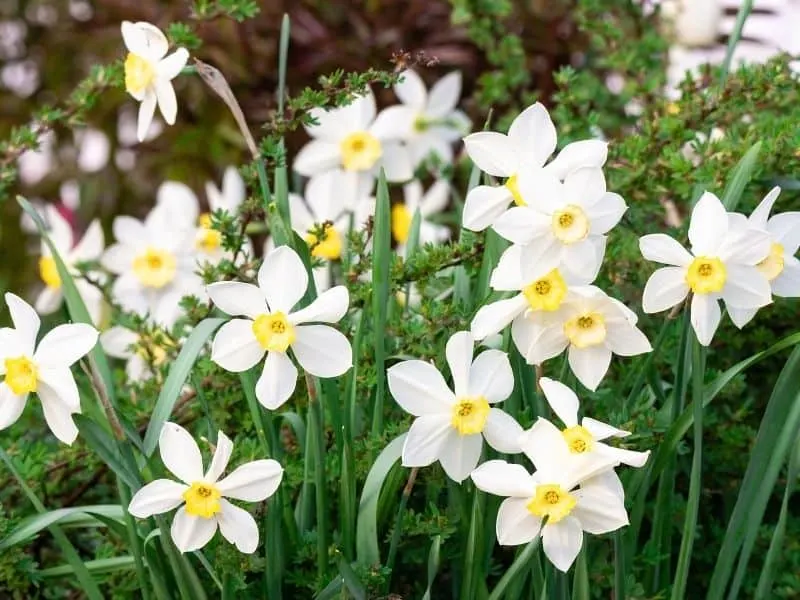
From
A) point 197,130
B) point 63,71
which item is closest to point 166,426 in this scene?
point 197,130

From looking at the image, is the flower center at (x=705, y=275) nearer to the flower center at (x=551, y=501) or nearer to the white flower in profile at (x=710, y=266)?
the white flower in profile at (x=710, y=266)

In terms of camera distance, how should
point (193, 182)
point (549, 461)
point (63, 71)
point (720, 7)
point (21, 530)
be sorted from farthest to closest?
1. point (63, 71)
2. point (193, 182)
3. point (720, 7)
4. point (21, 530)
5. point (549, 461)

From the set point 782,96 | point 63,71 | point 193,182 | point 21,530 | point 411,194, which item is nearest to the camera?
point 21,530

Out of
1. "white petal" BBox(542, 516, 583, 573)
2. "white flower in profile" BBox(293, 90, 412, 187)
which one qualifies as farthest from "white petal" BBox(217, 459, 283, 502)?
"white flower in profile" BBox(293, 90, 412, 187)

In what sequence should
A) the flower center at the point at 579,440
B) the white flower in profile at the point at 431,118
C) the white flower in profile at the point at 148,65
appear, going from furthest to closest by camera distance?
1. the white flower in profile at the point at 431,118
2. the white flower in profile at the point at 148,65
3. the flower center at the point at 579,440

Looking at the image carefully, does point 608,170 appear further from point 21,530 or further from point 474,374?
point 21,530

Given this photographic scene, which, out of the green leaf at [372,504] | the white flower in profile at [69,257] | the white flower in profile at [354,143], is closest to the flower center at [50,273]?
the white flower in profile at [69,257]
